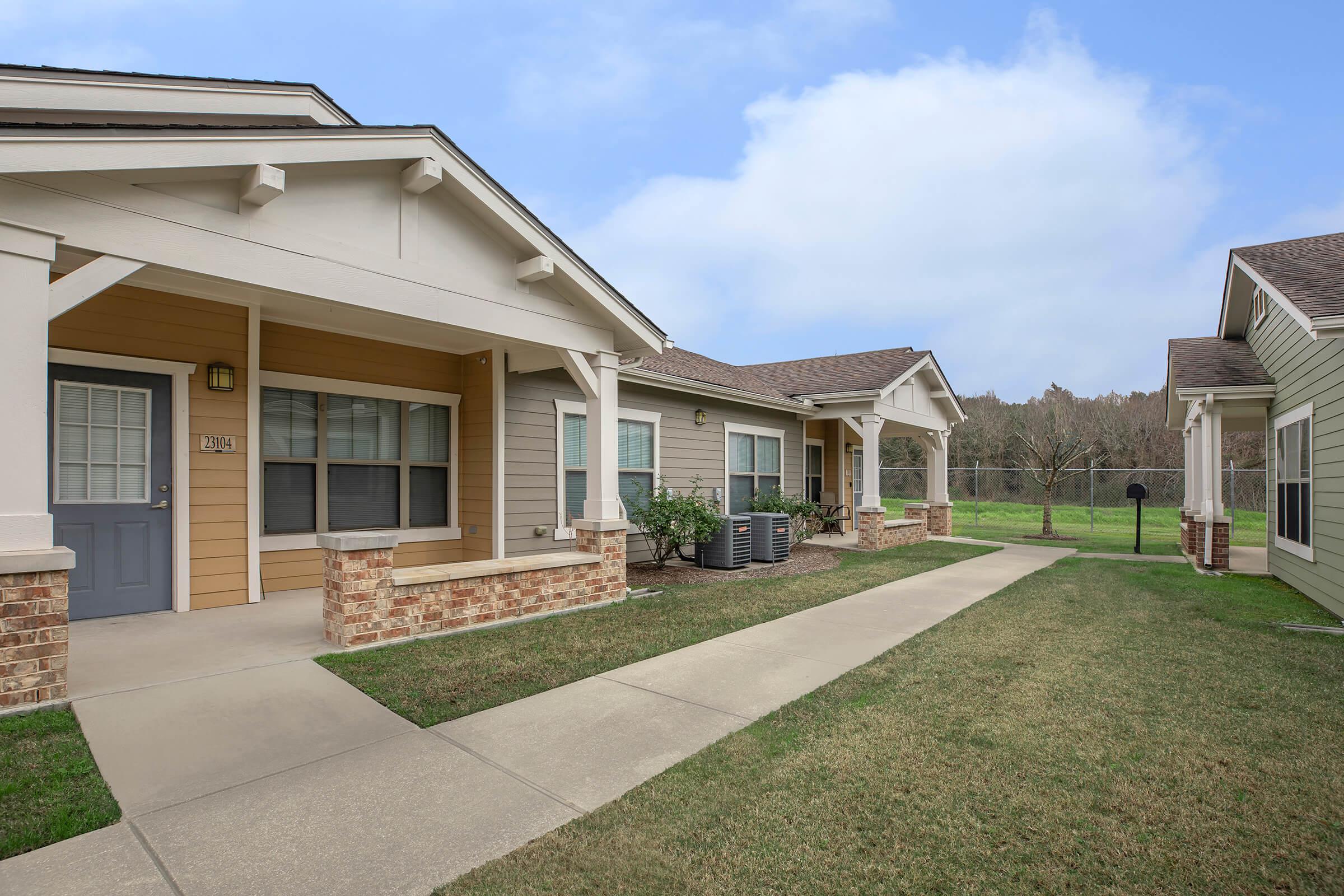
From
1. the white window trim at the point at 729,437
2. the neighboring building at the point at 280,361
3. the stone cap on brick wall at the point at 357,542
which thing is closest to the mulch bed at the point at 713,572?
the neighboring building at the point at 280,361

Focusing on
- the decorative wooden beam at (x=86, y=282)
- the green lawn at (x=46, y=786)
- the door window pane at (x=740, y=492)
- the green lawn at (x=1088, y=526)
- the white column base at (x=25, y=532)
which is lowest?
the green lawn at (x=1088, y=526)

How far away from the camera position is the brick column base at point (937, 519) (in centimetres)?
1535

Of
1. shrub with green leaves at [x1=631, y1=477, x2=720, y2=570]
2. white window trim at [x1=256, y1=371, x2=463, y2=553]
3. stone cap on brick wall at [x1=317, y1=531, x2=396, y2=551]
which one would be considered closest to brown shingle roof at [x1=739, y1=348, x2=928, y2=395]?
shrub with green leaves at [x1=631, y1=477, x2=720, y2=570]

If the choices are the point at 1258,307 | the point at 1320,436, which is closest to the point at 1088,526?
the point at 1258,307

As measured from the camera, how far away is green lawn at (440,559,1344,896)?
2.22 meters

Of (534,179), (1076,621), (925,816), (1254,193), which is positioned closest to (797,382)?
(1076,621)

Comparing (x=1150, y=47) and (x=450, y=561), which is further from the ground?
(x=1150, y=47)

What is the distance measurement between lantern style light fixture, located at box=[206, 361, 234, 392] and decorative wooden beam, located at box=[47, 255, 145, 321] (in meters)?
2.36

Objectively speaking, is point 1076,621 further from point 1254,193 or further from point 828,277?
point 828,277

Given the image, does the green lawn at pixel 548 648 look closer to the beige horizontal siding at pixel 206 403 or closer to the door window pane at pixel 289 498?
the beige horizontal siding at pixel 206 403

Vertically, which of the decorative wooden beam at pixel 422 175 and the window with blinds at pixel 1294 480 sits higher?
the decorative wooden beam at pixel 422 175

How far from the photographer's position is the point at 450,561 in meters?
8.05

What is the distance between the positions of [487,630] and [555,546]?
9.62ft

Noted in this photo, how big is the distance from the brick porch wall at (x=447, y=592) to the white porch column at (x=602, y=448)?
9.8 inches
